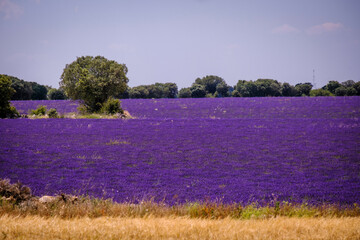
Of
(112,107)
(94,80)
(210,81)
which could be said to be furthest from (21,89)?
A: (210,81)

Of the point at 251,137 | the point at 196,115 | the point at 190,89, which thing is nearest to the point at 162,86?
the point at 190,89

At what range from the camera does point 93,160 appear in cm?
927

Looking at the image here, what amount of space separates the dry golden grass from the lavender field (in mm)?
1305

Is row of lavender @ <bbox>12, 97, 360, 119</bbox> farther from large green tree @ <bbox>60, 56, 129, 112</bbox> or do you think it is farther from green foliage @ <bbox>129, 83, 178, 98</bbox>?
green foliage @ <bbox>129, 83, 178, 98</bbox>

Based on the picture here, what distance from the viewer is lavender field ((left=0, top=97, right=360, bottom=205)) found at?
21.4ft

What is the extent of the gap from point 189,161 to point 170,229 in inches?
208

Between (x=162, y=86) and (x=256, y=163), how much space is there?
68.5 metres

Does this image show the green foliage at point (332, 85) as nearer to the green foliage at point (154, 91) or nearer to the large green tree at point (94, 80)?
the green foliage at point (154, 91)

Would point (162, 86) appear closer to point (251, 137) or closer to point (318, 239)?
point (251, 137)

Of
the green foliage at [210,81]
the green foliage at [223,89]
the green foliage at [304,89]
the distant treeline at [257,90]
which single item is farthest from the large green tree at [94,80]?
the green foliage at [210,81]

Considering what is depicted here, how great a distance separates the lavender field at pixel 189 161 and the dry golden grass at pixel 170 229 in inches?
51.4

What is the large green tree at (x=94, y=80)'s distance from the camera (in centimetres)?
2722

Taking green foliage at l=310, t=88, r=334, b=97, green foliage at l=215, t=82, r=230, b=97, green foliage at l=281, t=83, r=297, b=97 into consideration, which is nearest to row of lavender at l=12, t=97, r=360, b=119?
green foliage at l=310, t=88, r=334, b=97

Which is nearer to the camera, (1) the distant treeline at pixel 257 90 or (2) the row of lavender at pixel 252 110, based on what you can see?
(2) the row of lavender at pixel 252 110
